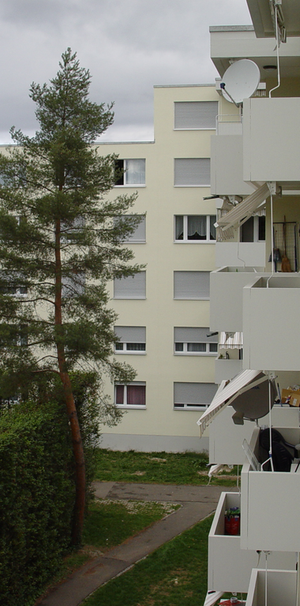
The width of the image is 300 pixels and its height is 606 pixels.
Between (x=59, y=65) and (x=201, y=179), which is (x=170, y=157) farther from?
(x=59, y=65)

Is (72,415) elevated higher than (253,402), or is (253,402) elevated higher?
(253,402)

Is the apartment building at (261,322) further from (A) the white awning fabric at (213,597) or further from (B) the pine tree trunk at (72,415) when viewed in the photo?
(B) the pine tree trunk at (72,415)

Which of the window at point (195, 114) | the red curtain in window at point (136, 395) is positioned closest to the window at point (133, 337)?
the red curtain in window at point (136, 395)

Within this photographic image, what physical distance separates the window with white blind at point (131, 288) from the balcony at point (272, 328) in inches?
844

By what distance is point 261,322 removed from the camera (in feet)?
23.2

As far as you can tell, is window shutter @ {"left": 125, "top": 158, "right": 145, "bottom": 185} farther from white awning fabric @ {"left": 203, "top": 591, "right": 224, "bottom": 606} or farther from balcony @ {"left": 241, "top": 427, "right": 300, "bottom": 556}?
balcony @ {"left": 241, "top": 427, "right": 300, "bottom": 556}

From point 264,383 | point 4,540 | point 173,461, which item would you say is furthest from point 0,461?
point 173,461

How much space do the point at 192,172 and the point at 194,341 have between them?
7614 mm

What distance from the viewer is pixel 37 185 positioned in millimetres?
16297

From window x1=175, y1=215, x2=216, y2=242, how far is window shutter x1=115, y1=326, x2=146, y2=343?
14.5ft

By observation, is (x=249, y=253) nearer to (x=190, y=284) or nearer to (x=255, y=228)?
(x=255, y=228)

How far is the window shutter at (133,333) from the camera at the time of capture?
1125 inches

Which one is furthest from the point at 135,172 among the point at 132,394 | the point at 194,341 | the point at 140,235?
the point at 132,394

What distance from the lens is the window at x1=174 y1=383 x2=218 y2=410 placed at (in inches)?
1110
